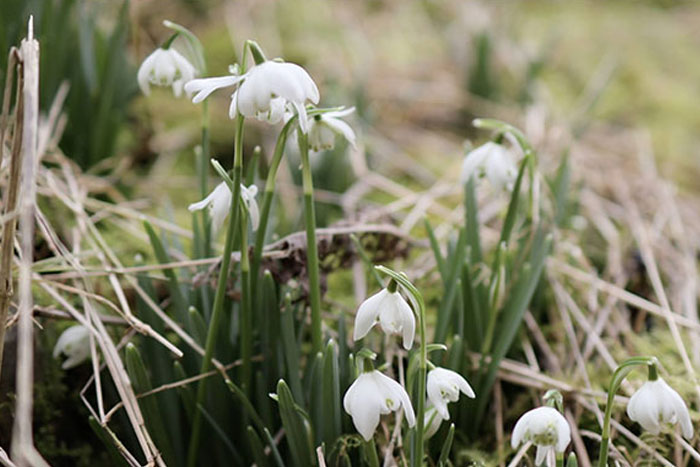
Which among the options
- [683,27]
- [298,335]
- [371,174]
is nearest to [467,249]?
[298,335]

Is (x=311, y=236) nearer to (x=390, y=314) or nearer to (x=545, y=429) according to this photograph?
(x=390, y=314)

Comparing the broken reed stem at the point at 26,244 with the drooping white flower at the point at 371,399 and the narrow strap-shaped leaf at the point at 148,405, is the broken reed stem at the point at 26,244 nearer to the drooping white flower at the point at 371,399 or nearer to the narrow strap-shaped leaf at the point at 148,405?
the narrow strap-shaped leaf at the point at 148,405

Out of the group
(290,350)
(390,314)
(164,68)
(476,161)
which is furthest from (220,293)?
(476,161)

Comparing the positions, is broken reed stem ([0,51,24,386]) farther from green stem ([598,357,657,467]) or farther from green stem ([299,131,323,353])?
green stem ([598,357,657,467])

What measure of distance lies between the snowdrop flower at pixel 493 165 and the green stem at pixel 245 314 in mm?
498

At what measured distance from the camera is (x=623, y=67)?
3.38m

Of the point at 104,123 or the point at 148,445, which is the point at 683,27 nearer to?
the point at 104,123

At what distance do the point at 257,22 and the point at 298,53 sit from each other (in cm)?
34

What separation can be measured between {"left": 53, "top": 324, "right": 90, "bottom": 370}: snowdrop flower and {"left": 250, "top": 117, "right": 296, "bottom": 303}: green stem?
0.35 m

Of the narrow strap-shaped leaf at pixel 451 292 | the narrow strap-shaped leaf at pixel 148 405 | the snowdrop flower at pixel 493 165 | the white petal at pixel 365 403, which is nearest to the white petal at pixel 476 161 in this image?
the snowdrop flower at pixel 493 165

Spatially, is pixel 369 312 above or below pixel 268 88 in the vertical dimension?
below

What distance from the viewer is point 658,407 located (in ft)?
3.23

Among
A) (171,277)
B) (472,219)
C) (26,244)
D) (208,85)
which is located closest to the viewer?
(26,244)

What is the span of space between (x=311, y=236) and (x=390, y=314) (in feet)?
0.65
